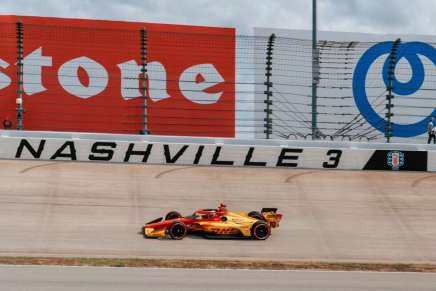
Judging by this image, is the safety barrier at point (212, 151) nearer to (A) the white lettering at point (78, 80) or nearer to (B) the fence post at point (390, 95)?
(B) the fence post at point (390, 95)

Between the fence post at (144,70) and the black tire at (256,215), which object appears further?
the fence post at (144,70)

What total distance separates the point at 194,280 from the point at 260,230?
384 cm

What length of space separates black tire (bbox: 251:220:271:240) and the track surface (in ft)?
7.50

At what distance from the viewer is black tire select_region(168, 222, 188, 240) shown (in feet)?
44.8

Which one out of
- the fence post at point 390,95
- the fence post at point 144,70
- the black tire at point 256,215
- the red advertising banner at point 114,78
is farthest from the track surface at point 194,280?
the red advertising banner at point 114,78

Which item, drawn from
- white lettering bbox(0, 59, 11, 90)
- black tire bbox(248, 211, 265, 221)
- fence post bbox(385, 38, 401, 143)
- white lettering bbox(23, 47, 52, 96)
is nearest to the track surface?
black tire bbox(248, 211, 265, 221)

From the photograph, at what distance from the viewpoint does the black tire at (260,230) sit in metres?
14.0

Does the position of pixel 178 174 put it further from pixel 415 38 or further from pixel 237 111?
pixel 415 38

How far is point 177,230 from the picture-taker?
13719 mm

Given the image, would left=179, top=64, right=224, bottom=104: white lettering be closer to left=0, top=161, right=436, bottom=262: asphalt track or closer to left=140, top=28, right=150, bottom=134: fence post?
left=140, top=28, right=150, bottom=134: fence post

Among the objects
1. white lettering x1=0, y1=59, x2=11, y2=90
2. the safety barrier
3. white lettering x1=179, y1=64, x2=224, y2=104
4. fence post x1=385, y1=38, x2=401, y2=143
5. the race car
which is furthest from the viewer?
white lettering x1=179, y1=64, x2=224, y2=104

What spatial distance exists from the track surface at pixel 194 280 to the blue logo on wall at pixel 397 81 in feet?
42.1

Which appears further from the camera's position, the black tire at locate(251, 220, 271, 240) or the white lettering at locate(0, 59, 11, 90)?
the white lettering at locate(0, 59, 11, 90)

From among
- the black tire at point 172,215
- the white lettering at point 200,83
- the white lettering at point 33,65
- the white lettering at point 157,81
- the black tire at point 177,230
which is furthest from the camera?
the white lettering at point 157,81
